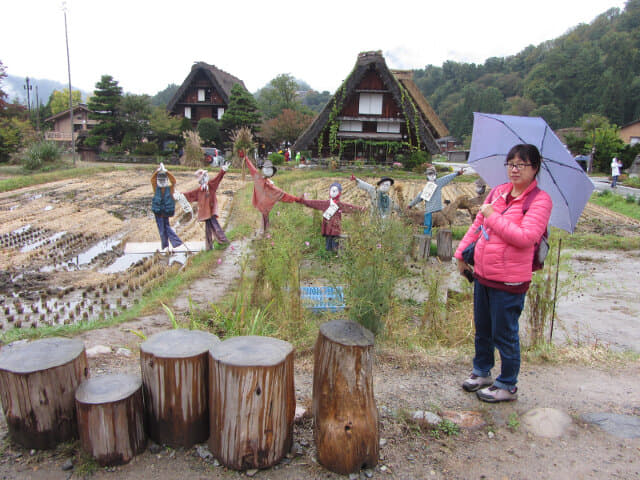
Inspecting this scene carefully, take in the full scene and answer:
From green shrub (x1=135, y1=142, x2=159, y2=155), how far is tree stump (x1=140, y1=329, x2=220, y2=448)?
2840cm

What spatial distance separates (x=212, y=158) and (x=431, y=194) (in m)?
21.4

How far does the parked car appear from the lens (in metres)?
26.0

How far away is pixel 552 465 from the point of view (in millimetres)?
2471

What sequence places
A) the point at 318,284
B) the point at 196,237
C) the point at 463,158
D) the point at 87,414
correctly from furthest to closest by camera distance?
the point at 463,158 → the point at 196,237 → the point at 318,284 → the point at 87,414

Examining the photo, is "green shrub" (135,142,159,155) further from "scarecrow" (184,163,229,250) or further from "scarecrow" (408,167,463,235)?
"scarecrow" (408,167,463,235)

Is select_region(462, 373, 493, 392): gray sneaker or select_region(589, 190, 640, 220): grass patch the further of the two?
select_region(589, 190, 640, 220): grass patch

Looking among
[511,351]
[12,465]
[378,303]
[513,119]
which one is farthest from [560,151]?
[12,465]

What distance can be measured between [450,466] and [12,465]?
2.26m

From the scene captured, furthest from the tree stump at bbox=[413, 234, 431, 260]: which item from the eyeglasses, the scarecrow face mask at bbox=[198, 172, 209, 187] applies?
the eyeglasses

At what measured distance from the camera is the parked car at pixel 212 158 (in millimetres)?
25981

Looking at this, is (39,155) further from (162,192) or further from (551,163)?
(551,163)

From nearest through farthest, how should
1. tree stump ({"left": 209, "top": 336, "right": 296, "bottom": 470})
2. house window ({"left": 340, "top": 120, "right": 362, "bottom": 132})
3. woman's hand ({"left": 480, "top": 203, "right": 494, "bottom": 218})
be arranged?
tree stump ({"left": 209, "top": 336, "right": 296, "bottom": 470}), woman's hand ({"left": 480, "top": 203, "right": 494, "bottom": 218}), house window ({"left": 340, "top": 120, "right": 362, "bottom": 132})

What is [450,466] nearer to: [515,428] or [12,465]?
[515,428]

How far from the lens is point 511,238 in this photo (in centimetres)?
261
